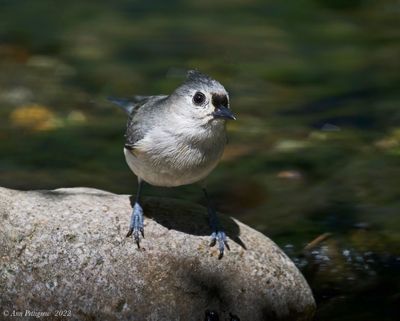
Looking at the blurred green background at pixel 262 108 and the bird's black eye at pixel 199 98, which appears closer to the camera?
the bird's black eye at pixel 199 98

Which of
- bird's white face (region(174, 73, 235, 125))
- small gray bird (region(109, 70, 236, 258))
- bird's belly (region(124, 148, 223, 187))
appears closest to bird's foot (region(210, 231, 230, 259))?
small gray bird (region(109, 70, 236, 258))

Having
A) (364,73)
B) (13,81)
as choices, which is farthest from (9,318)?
(364,73)

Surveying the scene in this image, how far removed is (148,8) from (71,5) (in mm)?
1133

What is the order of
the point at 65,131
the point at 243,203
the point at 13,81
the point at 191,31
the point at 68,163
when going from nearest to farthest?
the point at 243,203
the point at 68,163
the point at 65,131
the point at 13,81
the point at 191,31

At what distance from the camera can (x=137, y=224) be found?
5980mm

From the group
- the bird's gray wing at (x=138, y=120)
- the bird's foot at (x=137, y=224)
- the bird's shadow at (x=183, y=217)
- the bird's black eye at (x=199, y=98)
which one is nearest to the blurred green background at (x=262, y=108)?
the bird's shadow at (x=183, y=217)

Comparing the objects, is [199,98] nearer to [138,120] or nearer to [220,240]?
[138,120]

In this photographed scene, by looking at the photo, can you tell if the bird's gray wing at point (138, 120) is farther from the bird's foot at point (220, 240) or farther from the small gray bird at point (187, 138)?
the bird's foot at point (220, 240)

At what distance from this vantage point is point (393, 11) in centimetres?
1337

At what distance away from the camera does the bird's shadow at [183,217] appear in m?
6.18

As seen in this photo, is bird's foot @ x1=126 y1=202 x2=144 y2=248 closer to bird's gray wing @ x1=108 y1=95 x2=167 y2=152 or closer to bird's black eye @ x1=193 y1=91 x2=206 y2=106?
bird's gray wing @ x1=108 y1=95 x2=167 y2=152

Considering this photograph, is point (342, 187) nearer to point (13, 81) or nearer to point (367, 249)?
point (367, 249)

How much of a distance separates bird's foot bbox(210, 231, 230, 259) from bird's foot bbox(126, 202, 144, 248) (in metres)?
0.48

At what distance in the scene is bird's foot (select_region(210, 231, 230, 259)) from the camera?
19.9 ft
